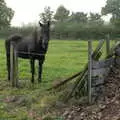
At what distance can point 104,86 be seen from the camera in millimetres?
10438

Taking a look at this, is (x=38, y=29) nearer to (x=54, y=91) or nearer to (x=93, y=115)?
(x=54, y=91)

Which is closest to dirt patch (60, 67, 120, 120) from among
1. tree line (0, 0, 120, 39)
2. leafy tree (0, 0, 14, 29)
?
tree line (0, 0, 120, 39)

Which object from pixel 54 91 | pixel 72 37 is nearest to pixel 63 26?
pixel 72 37

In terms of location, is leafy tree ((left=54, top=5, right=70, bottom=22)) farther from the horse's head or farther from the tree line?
the horse's head

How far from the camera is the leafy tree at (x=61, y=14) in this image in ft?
238

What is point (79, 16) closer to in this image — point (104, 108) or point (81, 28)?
point (81, 28)

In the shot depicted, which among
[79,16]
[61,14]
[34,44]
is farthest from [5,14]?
[34,44]

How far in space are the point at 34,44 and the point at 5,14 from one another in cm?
5530

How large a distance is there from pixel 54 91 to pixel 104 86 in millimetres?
1900

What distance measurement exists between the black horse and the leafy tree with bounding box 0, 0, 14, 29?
4948cm

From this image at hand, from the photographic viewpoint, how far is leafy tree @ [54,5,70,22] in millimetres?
72438

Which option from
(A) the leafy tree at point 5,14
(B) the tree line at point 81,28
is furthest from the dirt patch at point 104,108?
(A) the leafy tree at point 5,14

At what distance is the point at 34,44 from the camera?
15211mm

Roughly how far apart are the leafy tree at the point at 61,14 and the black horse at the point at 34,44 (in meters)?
56.3
